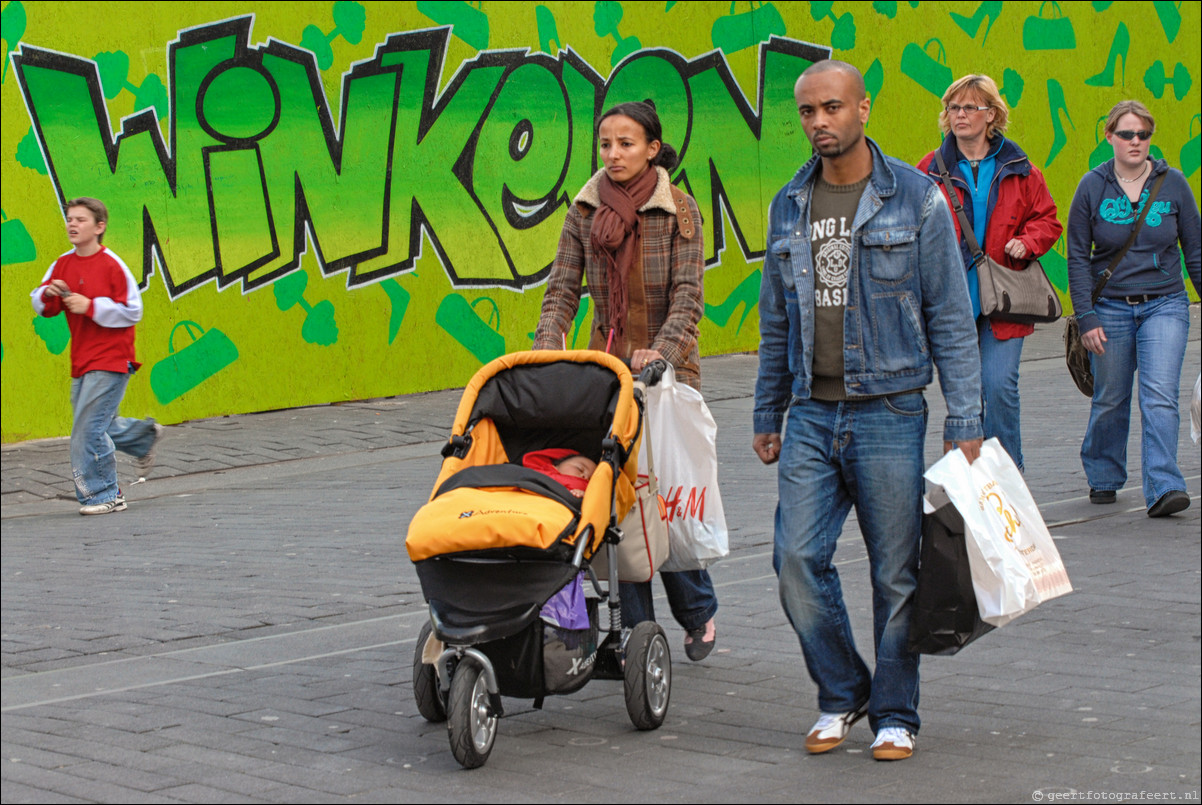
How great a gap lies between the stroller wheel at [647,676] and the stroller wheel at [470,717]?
1.57 feet

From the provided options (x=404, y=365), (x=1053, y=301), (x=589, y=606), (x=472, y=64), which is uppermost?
(x=472, y=64)

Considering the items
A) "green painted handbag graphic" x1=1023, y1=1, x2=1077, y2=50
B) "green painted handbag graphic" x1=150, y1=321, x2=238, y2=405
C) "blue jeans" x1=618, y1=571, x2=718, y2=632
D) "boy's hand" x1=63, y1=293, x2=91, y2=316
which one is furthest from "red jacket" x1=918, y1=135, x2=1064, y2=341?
"green painted handbag graphic" x1=1023, y1=1, x2=1077, y2=50

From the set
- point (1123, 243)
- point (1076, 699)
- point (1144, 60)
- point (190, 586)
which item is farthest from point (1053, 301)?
point (1144, 60)

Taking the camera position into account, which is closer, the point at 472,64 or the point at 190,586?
the point at 190,586

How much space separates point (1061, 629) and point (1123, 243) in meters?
3.13

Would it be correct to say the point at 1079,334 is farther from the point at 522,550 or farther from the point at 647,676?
the point at 522,550

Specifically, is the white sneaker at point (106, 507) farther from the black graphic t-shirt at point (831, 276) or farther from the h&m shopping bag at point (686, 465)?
Result: the black graphic t-shirt at point (831, 276)

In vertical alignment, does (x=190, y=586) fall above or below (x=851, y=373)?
below

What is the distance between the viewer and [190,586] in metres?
7.62

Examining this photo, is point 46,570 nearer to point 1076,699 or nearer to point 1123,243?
point 1076,699

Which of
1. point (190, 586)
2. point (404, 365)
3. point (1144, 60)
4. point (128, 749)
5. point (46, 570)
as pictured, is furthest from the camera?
point (1144, 60)

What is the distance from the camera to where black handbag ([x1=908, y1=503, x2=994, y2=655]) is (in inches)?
181

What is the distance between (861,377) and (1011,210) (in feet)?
10.7

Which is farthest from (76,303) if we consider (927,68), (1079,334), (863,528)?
(927,68)
